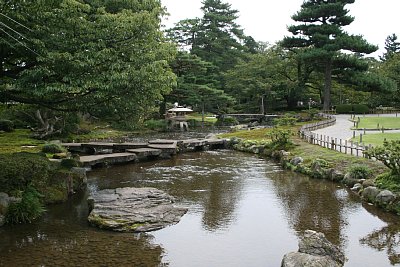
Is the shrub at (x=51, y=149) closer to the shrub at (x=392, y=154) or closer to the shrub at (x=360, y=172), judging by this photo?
the shrub at (x=360, y=172)

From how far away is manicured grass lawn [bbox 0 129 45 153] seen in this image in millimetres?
21663

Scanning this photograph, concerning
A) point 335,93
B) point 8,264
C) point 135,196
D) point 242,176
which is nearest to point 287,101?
→ point 335,93

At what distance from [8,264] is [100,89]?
6.04 m

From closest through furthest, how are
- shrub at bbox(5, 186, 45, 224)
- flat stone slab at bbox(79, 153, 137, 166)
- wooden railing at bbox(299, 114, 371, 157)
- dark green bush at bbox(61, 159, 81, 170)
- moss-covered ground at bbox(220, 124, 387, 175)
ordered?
shrub at bbox(5, 186, 45, 224) < dark green bush at bbox(61, 159, 81, 170) < moss-covered ground at bbox(220, 124, 387, 175) < wooden railing at bbox(299, 114, 371, 157) < flat stone slab at bbox(79, 153, 137, 166)

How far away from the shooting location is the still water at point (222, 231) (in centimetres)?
869

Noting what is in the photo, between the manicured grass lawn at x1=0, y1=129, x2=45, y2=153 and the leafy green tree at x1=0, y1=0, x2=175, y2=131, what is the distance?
8531 mm

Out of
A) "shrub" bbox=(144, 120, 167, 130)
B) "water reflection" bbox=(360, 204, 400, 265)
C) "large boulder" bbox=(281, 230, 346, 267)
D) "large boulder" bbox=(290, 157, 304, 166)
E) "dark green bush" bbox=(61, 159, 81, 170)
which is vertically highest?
"shrub" bbox=(144, 120, 167, 130)

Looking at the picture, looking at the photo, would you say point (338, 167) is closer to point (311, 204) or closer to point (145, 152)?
point (311, 204)

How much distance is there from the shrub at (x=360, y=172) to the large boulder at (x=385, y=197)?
245 cm

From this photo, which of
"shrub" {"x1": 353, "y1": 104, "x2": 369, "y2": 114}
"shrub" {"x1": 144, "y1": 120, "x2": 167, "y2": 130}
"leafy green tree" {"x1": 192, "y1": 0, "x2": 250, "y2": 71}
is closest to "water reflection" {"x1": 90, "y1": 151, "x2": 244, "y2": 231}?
"shrub" {"x1": 144, "y1": 120, "x2": 167, "y2": 130}

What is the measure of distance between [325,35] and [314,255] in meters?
40.2

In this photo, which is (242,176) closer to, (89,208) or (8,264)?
(89,208)

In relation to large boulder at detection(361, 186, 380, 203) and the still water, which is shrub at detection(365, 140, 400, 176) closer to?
large boulder at detection(361, 186, 380, 203)

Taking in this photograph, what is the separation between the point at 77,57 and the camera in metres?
11.7
